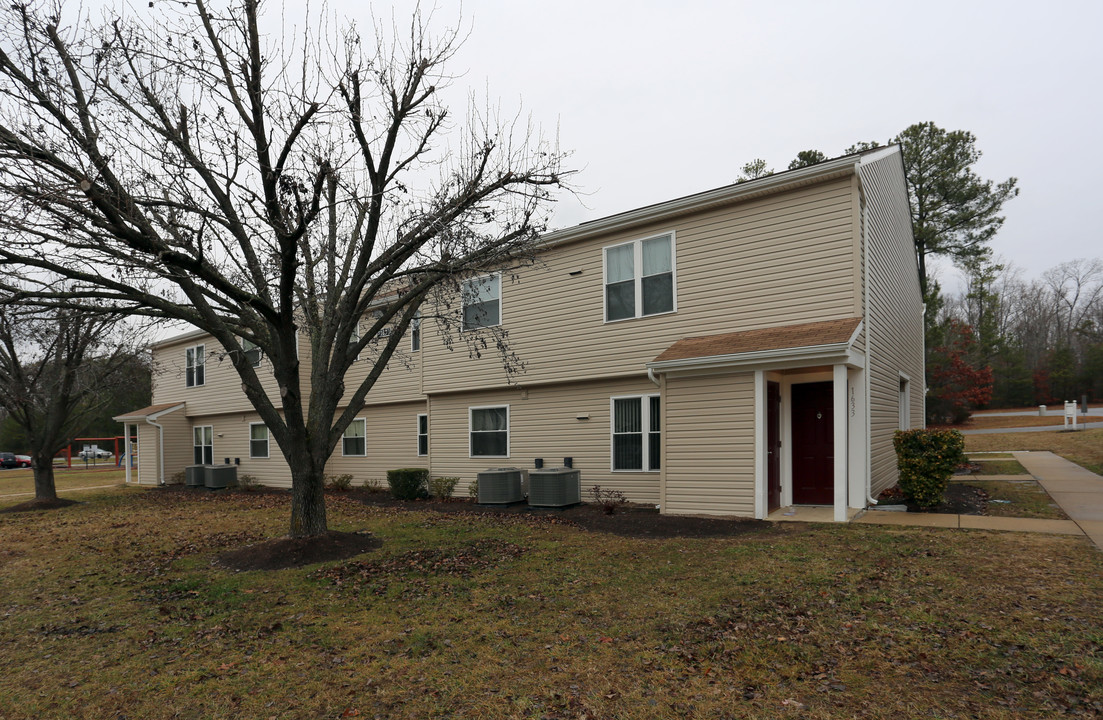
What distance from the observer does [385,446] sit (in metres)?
18.4

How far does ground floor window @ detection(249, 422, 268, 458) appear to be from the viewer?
2173 cm

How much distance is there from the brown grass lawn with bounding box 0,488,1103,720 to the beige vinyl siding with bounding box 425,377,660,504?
3.95 meters

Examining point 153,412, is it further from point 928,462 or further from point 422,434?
point 928,462

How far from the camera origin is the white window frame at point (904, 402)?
1472 centimetres

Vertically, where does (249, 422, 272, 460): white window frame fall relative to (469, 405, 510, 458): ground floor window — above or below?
below

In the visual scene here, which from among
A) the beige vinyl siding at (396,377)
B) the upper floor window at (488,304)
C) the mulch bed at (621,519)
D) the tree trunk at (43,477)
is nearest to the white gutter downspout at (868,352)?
the mulch bed at (621,519)

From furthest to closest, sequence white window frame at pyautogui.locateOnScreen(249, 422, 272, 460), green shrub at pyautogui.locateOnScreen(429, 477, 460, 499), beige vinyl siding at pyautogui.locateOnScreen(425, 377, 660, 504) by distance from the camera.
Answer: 1. white window frame at pyautogui.locateOnScreen(249, 422, 272, 460)
2. green shrub at pyautogui.locateOnScreen(429, 477, 460, 499)
3. beige vinyl siding at pyautogui.locateOnScreen(425, 377, 660, 504)

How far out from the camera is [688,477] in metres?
10.5

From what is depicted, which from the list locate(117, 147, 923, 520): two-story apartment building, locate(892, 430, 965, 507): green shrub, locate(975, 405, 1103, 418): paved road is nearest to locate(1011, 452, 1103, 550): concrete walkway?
locate(892, 430, 965, 507): green shrub

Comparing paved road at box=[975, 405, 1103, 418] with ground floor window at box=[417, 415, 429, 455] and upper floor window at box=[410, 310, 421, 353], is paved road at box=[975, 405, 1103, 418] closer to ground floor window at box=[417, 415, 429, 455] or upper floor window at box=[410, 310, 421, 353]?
ground floor window at box=[417, 415, 429, 455]

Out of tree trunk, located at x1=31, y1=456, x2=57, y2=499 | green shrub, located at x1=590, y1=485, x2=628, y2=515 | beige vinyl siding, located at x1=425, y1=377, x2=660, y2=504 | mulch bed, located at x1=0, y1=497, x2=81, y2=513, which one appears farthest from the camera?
tree trunk, located at x1=31, y1=456, x2=57, y2=499

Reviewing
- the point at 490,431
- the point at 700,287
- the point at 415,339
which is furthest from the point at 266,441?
the point at 700,287

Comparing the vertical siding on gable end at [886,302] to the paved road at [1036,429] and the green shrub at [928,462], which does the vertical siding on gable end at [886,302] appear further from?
the paved road at [1036,429]

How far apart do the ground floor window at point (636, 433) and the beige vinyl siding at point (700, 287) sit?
689 mm
